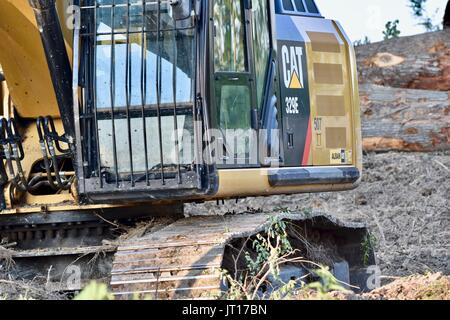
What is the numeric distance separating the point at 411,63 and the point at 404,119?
102cm

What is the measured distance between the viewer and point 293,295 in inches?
246

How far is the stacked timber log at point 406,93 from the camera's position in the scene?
1434 centimetres

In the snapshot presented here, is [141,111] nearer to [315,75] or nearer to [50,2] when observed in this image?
[50,2]

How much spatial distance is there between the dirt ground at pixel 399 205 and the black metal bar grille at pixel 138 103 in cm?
350

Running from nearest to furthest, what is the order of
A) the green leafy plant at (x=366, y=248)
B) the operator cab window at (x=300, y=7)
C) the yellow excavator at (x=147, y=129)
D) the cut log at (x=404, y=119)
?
the yellow excavator at (x=147, y=129) → the operator cab window at (x=300, y=7) → the green leafy plant at (x=366, y=248) → the cut log at (x=404, y=119)

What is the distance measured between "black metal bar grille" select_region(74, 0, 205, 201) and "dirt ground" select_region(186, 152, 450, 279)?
3502 mm

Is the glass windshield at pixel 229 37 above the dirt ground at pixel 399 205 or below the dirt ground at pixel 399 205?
above

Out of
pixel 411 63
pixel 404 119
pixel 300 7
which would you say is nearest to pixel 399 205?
pixel 404 119

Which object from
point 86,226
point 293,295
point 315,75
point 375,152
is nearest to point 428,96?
point 375,152

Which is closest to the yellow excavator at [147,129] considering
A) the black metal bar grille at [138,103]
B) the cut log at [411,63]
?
the black metal bar grille at [138,103]

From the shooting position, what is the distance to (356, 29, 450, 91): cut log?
14.9m

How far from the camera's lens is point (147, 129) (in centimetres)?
697

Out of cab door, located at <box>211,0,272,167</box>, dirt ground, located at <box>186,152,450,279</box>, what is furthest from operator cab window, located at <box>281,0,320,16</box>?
dirt ground, located at <box>186,152,450,279</box>

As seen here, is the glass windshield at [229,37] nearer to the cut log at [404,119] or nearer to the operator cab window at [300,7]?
the operator cab window at [300,7]
